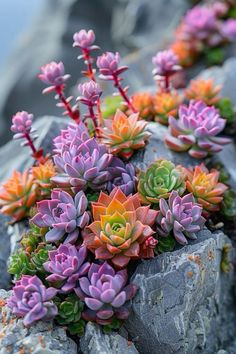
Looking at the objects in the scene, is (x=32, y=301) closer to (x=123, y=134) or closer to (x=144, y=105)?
(x=123, y=134)

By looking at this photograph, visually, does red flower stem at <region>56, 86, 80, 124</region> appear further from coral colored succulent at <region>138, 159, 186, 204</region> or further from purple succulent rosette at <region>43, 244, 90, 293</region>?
purple succulent rosette at <region>43, 244, 90, 293</region>

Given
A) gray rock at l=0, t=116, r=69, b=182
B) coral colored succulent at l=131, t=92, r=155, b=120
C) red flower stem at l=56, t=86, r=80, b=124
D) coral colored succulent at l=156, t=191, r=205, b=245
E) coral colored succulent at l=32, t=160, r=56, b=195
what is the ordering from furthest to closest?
coral colored succulent at l=131, t=92, r=155, b=120
gray rock at l=0, t=116, r=69, b=182
red flower stem at l=56, t=86, r=80, b=124
coral colored succulent at l=32, t=160, r=56, b=195
coral colored succulent at l=156, t=191, r=205, b=245

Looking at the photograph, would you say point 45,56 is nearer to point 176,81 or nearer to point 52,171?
point 176,81

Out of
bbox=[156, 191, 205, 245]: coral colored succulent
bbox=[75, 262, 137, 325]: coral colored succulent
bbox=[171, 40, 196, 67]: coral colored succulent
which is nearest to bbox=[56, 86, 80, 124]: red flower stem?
bbox=[156, 191, 205, 245]: coral colored succulent

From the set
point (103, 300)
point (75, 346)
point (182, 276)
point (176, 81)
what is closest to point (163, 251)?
point (182, 276)

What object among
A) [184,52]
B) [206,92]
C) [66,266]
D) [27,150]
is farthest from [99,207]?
[184,52]

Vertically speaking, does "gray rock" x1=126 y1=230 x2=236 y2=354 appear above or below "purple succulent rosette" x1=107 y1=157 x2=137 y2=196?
below

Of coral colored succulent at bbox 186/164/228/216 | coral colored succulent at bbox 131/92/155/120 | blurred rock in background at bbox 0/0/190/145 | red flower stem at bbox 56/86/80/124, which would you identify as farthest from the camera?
blurred rock in background at bbox 0/0/190/145
